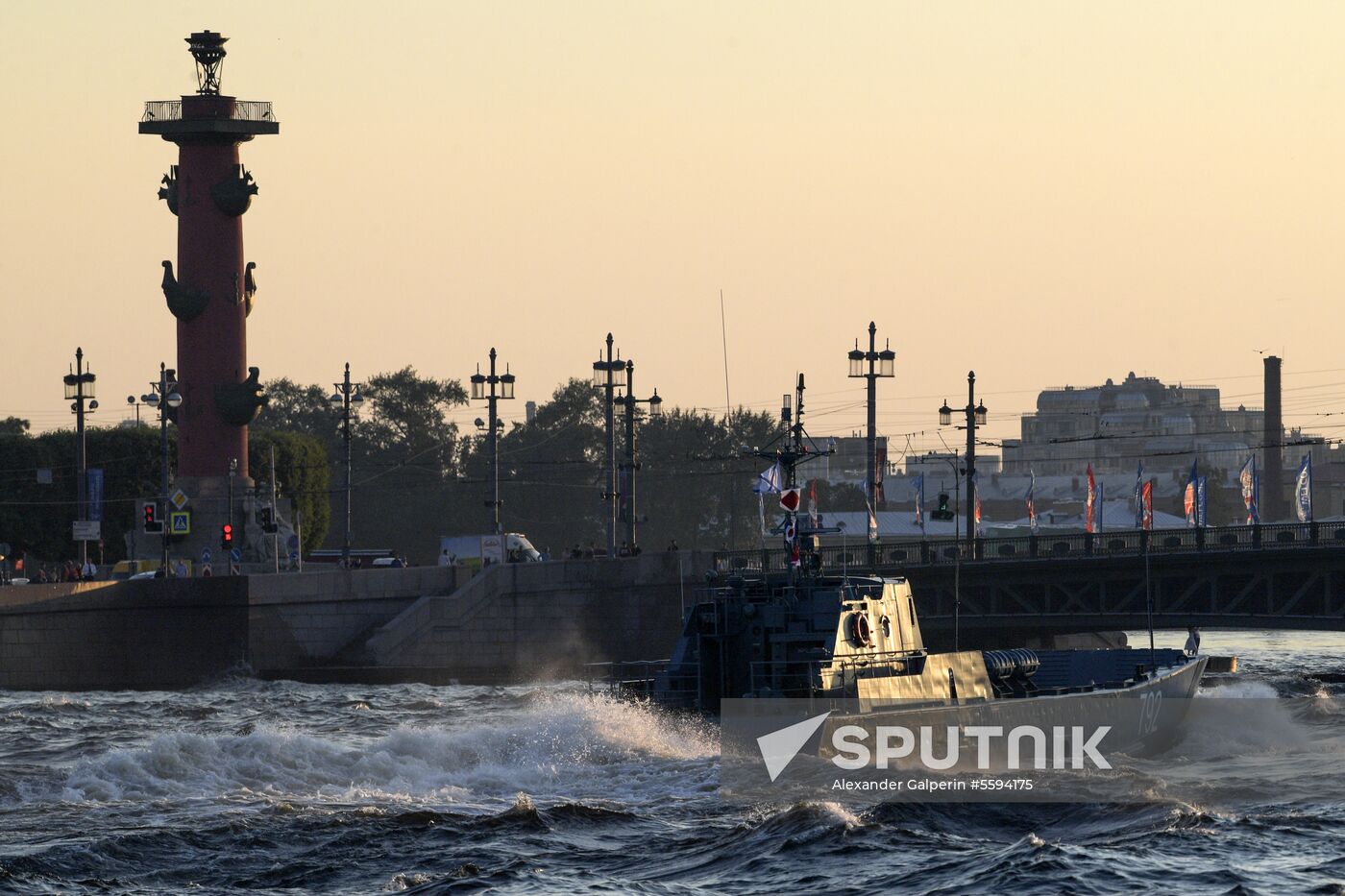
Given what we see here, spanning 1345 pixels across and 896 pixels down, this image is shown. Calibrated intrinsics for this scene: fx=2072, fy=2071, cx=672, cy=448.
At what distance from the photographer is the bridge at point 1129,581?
6612cm

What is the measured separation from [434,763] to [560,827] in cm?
623

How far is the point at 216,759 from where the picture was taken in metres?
38.1

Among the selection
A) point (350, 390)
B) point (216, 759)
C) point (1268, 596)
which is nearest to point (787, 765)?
point (216, 759)

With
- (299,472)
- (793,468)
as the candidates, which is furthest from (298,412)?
(793,468)

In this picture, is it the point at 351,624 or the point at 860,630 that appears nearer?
the point at 860,630

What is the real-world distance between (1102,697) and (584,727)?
11.5m

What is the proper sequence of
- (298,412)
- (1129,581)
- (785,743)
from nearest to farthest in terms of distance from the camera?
Result: 1. (785,743)
2. (1129,581)
3. (298,412)

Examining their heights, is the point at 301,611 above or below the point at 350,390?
below

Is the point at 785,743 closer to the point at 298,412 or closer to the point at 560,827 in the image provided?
the point at 560,827

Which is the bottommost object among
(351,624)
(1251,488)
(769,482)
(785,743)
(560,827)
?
(560,827)

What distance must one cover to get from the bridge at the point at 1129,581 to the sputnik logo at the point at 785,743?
2851cm

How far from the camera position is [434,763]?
38094mm

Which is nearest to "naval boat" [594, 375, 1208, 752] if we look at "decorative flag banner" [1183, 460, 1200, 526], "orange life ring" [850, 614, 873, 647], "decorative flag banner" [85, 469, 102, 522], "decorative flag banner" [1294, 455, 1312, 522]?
"orange life ring" [850, 614, 873, 647]

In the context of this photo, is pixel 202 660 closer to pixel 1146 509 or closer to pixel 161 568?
pixel 161 568
